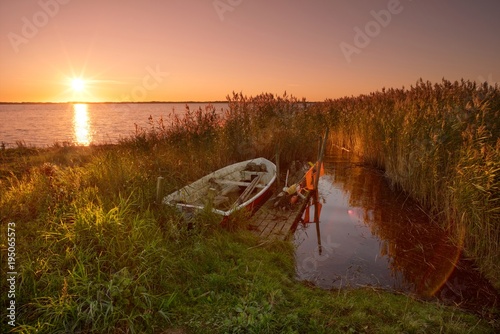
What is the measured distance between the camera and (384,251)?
5.70 meters

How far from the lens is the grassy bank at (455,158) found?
15.0 ft

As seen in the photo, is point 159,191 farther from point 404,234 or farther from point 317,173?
point 404,234

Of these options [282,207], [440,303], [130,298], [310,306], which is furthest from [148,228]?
[440,303]

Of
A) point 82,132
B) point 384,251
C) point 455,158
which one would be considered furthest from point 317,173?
point 82,132

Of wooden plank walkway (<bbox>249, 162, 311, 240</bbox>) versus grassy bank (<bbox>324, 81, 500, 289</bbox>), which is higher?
grassy bank (<bbox>324, 81, 500, 289</bbox>)

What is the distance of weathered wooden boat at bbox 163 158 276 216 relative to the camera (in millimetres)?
5629

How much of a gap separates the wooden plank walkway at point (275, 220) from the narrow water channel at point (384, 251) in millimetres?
295

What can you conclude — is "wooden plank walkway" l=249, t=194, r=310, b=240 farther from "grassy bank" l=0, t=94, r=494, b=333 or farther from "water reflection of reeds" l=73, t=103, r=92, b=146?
"water reflection of reeds" l=73, t=103, r=92, b=146

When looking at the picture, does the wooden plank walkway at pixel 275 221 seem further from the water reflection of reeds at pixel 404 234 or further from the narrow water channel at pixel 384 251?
the water reflection of reeds at pixel 404 234

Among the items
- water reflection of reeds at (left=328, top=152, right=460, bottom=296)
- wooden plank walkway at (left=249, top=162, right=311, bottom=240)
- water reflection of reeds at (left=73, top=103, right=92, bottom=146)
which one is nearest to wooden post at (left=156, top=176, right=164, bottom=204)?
wooden plank walkway at (left=249, top=162, right=311, bottom=240)

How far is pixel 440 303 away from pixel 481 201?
1.77 metres

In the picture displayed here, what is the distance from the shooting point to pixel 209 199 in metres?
5.48

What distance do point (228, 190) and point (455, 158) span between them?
498 cm

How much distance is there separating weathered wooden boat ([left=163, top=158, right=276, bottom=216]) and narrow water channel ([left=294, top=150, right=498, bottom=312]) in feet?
4.58
